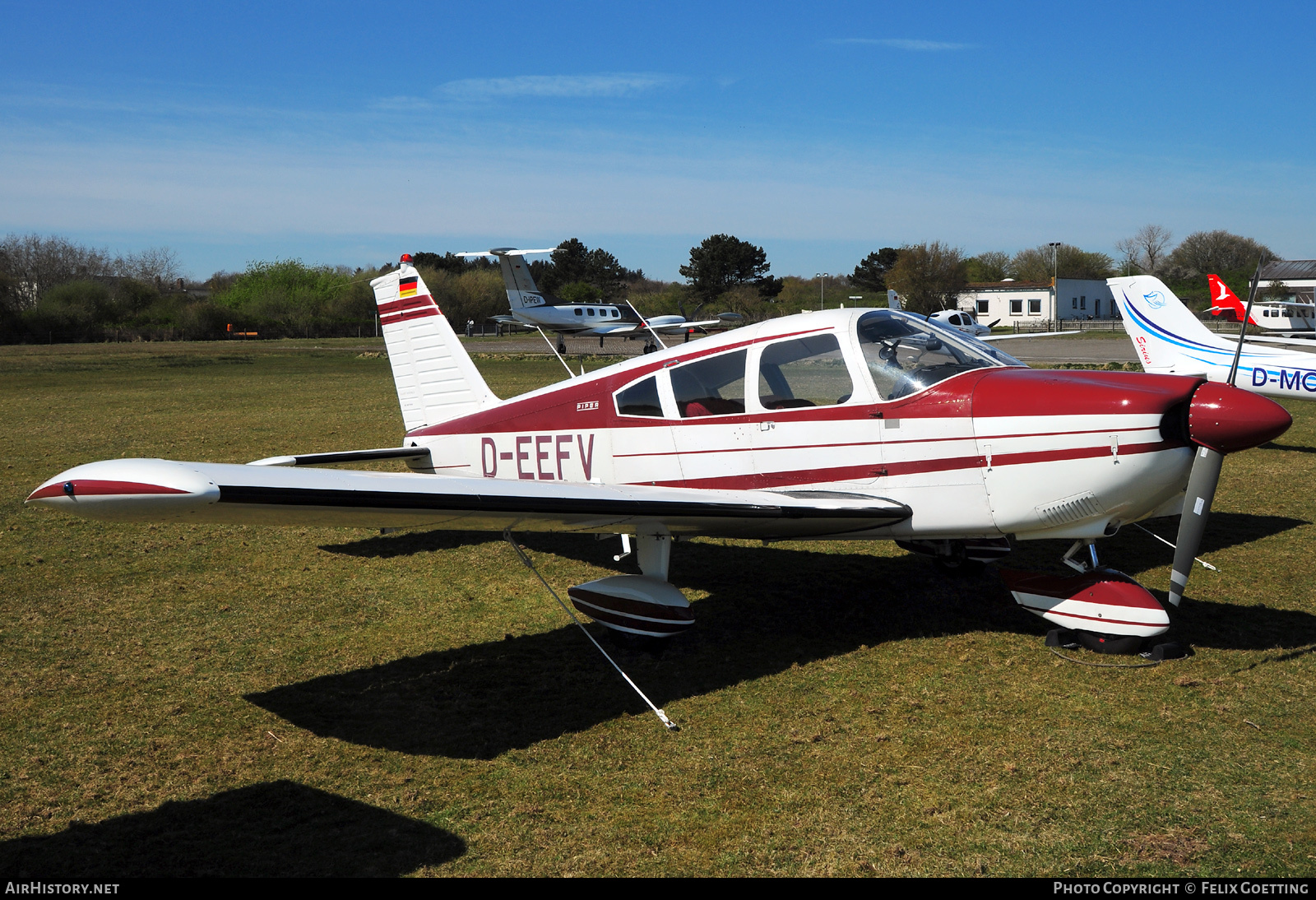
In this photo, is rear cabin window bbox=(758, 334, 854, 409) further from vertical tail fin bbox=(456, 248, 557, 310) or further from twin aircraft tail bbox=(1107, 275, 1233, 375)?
vertical tail fin bbox=(456, 248, 557, 310)

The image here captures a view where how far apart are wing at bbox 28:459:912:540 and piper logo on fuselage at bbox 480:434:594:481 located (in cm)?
138

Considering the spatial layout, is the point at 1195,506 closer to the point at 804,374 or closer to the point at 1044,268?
the point at 804,374

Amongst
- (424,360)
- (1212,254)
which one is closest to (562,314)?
(424,360)

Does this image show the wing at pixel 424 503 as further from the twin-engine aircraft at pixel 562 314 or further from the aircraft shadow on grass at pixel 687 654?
the twin-engine aircraft at pixel 562 314

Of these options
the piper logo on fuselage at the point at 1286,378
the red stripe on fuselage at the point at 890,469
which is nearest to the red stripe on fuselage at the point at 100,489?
the red stripe on fuselage at the point at 890,469

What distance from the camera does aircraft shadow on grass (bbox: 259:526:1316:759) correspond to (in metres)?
4.88

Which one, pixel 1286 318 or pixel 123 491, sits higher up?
pixel 1286 318

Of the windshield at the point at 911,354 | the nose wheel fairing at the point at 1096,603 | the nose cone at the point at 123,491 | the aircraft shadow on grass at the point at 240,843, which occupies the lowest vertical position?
the aircraft shadow on grass at the point at 240,843

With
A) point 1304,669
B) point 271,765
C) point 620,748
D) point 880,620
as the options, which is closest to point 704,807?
point 620,748

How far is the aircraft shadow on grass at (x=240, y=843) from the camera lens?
348 cm

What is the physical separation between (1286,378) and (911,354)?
10909mm

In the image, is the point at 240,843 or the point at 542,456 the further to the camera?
the point at 542,456

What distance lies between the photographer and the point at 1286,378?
13570mm

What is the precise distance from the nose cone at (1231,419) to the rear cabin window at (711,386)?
267 centimetres
